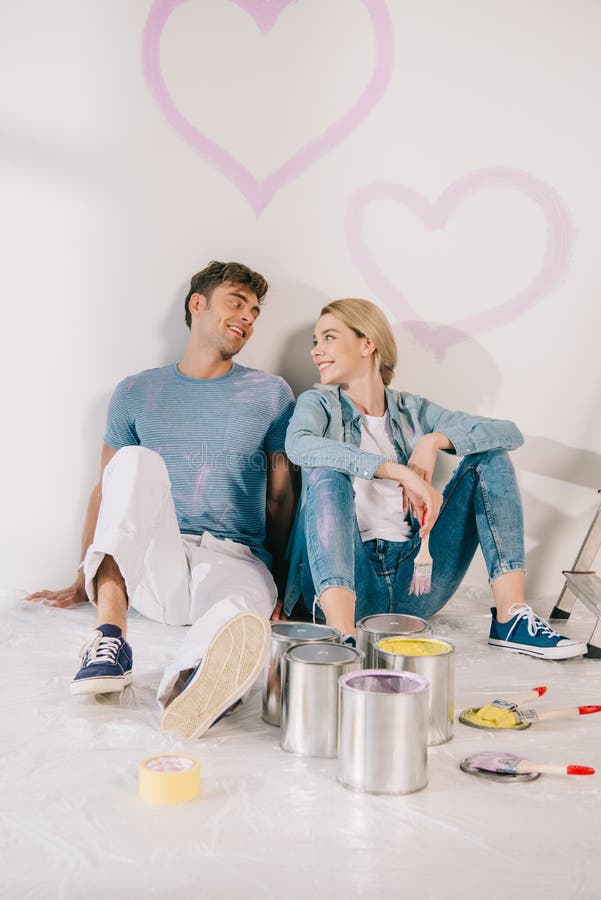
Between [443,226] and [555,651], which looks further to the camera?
[443,226]

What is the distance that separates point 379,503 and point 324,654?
764 mm

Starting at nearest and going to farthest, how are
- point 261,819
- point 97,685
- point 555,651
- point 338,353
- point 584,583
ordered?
point 261,819 < point 97,685 < point 555,651 < point 584,583 < point 338,353

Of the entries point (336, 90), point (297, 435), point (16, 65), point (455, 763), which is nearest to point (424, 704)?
point (455, 763)

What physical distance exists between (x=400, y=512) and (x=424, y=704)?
92 cm

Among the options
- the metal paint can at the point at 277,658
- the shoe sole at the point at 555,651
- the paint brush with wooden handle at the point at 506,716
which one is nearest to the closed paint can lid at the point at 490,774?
the paint brush with wooden handle at the point at 506,716

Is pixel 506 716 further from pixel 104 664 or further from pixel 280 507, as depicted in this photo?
pixel 280 507

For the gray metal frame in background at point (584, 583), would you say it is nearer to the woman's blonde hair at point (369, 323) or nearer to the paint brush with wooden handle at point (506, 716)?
the paint brush with wooden handle at point (506, 716)

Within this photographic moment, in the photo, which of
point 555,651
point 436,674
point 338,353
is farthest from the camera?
point 338,353

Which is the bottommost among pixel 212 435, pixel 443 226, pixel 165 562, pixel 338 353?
pixel 165 562

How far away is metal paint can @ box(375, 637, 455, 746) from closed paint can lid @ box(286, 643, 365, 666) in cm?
6

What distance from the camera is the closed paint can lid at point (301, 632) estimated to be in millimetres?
1354

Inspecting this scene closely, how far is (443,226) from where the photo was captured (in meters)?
2.41

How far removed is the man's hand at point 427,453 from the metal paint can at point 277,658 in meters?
0.60

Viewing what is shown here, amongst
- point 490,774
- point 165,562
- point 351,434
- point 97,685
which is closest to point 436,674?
point 490,774
